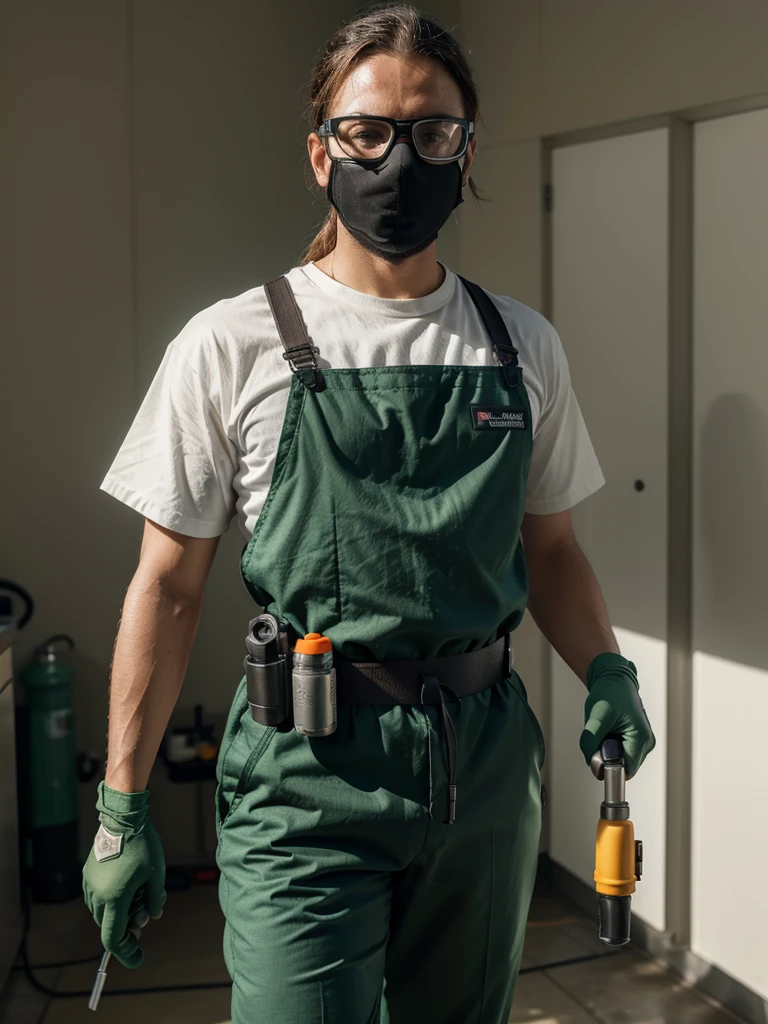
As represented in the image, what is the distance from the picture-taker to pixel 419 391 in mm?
1612

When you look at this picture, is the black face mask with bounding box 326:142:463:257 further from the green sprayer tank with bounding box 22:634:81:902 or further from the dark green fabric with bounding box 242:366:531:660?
the green sprayer tank with bounding box 22:634:81:902

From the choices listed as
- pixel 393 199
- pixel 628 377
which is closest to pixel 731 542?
pixel 628 377

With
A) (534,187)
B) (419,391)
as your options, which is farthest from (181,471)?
(534,187)

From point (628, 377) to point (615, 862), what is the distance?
179cm

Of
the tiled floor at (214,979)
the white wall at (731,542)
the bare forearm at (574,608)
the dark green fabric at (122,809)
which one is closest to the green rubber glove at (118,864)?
the dark green fabric at (122,809)

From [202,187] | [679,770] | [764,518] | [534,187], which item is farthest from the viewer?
[202,187]

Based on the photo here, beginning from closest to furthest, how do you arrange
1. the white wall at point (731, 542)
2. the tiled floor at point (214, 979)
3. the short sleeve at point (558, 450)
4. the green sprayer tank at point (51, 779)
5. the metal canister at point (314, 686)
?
the metal canister at point (314, 686), the short sleeve at point (558, 450), the white wall at point (731, 542), the tiled floor at point (214, 979), the green sprayer tank at point (51, 779)

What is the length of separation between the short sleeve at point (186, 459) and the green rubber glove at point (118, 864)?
39 centimetres

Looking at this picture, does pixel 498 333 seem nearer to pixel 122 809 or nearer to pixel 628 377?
pixel 122 809

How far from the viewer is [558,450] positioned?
1816mm

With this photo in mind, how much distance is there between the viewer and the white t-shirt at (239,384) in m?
1.60

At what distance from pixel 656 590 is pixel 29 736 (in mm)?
1895

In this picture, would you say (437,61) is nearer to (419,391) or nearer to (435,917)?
(419,391)

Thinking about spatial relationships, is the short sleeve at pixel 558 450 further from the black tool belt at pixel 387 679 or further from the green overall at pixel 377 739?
the black tool belt at pixel 387 679
